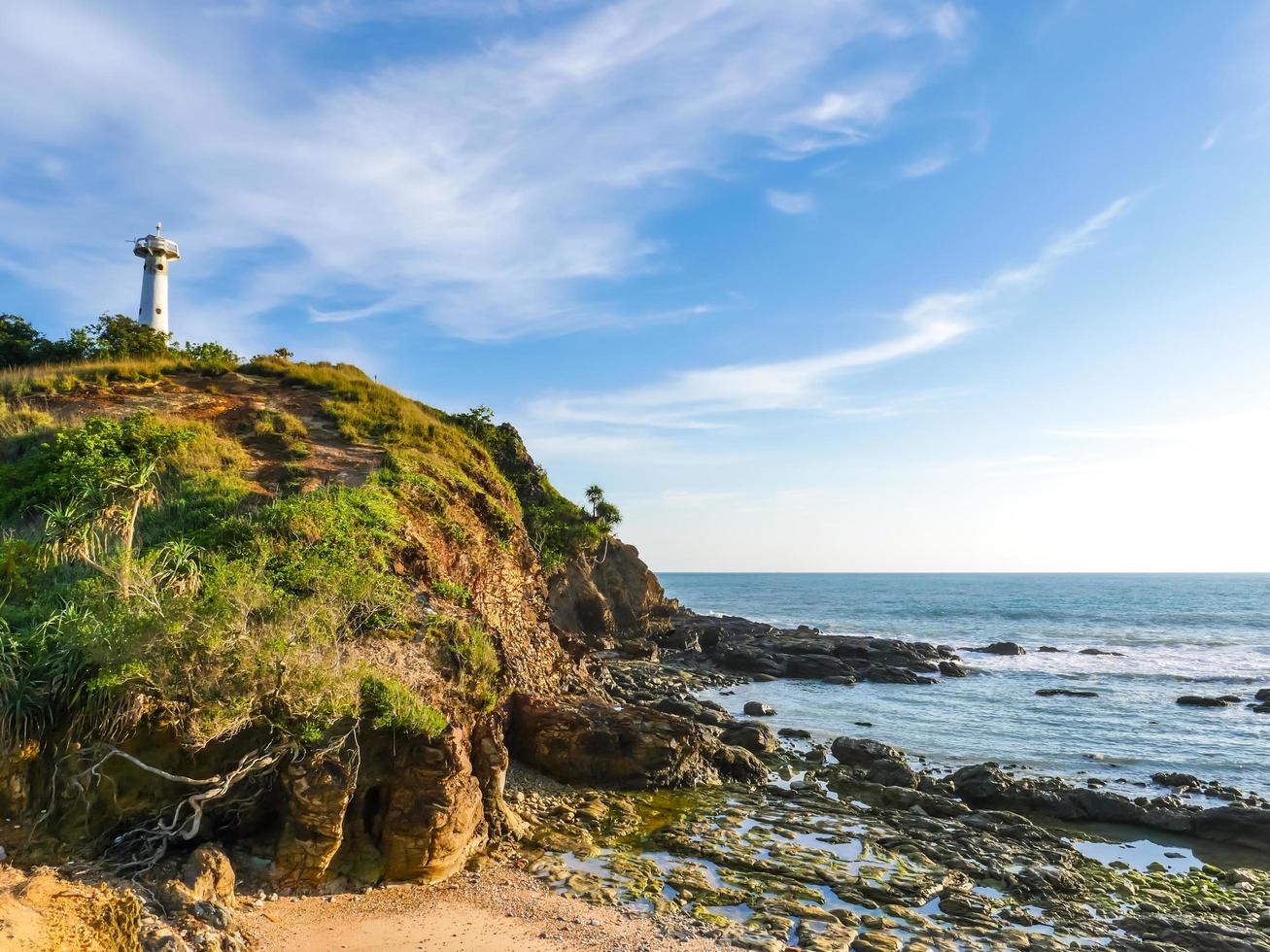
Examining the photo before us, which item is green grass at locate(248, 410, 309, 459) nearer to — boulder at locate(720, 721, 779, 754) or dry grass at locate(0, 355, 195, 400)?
dry grass at locate(0, 355, 195, 400)

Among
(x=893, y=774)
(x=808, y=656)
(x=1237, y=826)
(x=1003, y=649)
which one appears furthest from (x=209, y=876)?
(x=1003, y=649)

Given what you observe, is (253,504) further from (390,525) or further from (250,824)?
(250,824)

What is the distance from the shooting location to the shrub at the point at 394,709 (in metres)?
10.8

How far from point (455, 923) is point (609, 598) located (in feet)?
122

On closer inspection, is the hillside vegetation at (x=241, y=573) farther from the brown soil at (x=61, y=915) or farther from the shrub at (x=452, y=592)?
the brown soil at (x=61, y=915)

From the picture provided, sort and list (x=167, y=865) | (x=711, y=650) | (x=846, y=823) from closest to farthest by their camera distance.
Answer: (x=167, y=865)
(x=846, y=823)
(x=711, y=650)

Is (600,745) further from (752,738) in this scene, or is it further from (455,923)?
(455,923)

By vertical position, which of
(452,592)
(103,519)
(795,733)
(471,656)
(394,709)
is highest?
(103,519)

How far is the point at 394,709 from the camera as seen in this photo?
35.5 feet

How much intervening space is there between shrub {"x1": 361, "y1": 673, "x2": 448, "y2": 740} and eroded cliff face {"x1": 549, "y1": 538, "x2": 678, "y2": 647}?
28402 millimetres

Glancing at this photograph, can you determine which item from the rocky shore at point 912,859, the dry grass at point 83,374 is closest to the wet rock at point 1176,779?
the rocky shore at point 912,859

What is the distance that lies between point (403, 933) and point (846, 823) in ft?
32.2

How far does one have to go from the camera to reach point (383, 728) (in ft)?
36.8

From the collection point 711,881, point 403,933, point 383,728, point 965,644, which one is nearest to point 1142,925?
point 711,881
